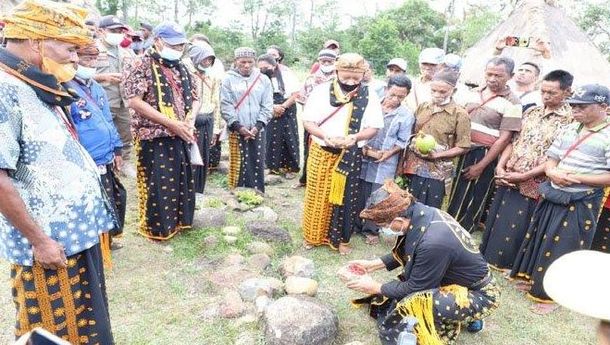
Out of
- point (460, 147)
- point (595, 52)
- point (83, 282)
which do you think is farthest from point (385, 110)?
point (595, 52)

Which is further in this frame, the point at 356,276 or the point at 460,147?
the point at 460,147

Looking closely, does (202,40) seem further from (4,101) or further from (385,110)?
(4,101)

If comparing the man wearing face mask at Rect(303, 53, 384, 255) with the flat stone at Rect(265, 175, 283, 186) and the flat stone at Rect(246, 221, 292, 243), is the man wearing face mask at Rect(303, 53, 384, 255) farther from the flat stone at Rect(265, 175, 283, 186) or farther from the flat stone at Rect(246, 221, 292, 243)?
the flat stone at Rect(265, 175, 283, 186)

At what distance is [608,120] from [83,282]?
3.82 meters

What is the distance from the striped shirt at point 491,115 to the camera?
446 centimetres

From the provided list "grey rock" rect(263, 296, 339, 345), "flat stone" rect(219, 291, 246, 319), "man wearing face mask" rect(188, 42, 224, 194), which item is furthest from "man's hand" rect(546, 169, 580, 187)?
"man wearing face mask" rect(188, 42, 224, 194)

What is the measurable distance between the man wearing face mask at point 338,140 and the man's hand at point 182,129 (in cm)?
106

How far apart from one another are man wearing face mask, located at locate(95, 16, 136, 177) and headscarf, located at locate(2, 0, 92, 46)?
3427mm

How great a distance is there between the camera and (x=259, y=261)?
4160 mm

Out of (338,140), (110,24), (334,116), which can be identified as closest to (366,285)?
(338,140)

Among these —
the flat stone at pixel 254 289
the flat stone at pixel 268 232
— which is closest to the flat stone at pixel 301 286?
the flat stone at pixel 254 289

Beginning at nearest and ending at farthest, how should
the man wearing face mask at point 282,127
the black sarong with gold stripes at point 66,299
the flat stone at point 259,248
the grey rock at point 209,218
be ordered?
the black sarong with gold stripes at point 66,299, the flat stone at point 259,248, the grey rock at point 209,218, the man wearing face mask at point 282,127

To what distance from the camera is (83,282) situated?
7.59ft

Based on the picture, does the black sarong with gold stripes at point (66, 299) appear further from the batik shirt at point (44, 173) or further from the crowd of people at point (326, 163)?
the batik shirt at point (44, 173)
